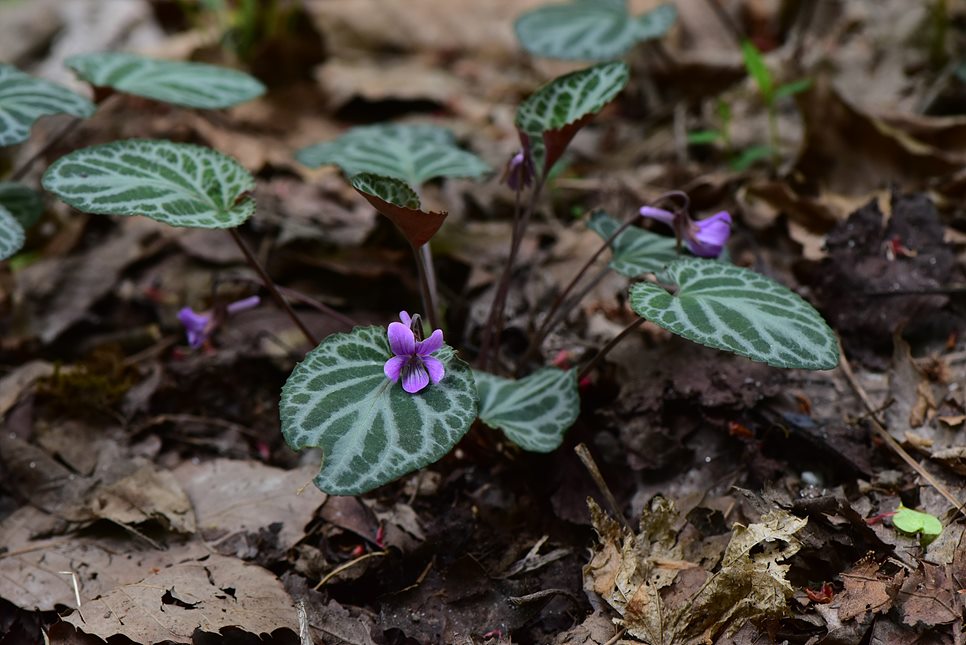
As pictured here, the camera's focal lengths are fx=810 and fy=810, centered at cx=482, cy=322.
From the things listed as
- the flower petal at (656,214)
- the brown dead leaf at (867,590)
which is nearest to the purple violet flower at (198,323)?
the flower petal at (656,214)

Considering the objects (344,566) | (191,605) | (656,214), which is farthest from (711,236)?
(191,605)

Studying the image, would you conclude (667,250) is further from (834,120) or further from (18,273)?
(18,273)

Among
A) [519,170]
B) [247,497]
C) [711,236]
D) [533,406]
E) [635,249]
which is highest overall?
[519,170]

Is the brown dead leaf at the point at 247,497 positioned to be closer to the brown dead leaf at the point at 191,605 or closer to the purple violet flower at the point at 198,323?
the brown dead leaf at the point at 191,605

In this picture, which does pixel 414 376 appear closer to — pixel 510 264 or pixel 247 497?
pixel 510 264

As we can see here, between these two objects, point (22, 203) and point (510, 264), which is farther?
point (22, 203)

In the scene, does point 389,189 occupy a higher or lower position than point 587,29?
higher

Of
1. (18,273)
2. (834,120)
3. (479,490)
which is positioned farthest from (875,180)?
(18,273)
